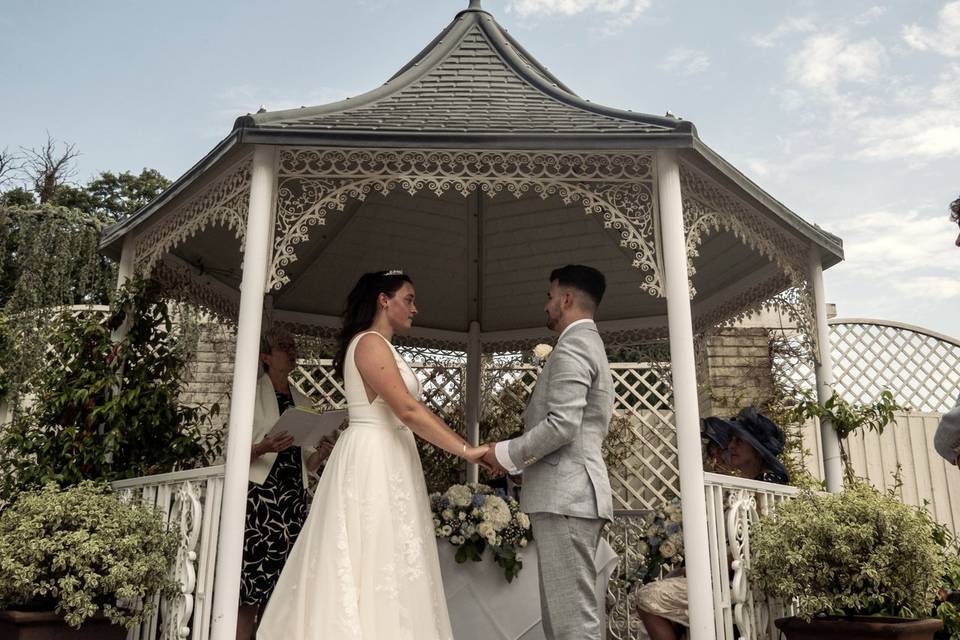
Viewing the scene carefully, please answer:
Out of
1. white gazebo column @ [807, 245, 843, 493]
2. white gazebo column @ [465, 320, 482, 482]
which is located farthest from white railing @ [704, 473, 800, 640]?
white gazebo column @ [465, 320, 482, 482]

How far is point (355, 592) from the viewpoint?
323 cm

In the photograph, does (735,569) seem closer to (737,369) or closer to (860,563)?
(860,563)

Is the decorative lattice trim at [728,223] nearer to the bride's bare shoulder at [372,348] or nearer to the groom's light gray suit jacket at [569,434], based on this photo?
the groom's light gray suit jacket at [569,434]

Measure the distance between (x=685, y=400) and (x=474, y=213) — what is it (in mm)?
3122

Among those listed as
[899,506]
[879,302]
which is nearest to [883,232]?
[879,302]

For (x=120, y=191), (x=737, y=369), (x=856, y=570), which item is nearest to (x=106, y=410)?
(x=856, y=570)

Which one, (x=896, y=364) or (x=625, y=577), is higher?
(x=896, y=364)

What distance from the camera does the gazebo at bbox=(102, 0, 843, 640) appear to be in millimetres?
3912

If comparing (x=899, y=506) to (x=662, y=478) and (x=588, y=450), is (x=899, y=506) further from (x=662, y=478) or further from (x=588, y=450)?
(x=662, y=478)

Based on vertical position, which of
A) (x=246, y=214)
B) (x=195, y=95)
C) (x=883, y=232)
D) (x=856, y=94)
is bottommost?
(x=246, y=214)

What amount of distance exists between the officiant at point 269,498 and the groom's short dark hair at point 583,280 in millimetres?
1855

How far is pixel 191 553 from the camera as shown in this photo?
3.76 meters

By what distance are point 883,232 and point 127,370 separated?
7.00 meters

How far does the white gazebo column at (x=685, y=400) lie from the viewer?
11.8 ft
